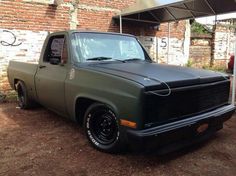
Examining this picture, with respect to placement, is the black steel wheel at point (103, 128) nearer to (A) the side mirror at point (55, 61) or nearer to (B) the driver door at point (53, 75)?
(B) the driver door at point (53, 75)

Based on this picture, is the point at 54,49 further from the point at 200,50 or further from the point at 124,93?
the point at 200,50

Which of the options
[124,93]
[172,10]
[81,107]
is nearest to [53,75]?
[81,107]

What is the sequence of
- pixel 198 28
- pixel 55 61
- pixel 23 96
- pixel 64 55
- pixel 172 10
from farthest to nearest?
pixel 198 28 → pixel 172 10 → pixel 23 96 → pixel 55 61 → pixel 64 55

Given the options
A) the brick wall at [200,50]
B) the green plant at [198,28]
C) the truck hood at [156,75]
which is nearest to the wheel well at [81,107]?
the truck hood at [156,75]

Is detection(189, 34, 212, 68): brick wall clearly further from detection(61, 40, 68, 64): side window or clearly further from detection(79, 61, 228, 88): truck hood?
detection(61, 40, 68, 64): side window

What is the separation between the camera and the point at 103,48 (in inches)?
183

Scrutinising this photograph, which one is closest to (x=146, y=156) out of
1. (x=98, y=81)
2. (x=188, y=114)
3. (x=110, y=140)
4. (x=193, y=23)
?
(x=110, y=140)

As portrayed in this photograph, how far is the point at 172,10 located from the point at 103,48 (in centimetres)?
629

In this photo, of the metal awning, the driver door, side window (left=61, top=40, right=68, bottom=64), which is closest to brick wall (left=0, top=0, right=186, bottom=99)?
the metal awning

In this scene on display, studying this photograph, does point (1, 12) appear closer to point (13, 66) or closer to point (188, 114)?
point (13, 66)

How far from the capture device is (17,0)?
8531 millimetres

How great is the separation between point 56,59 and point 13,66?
2.48 meters

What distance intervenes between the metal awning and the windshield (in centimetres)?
386

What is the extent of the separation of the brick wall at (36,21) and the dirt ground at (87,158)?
4.27 m
